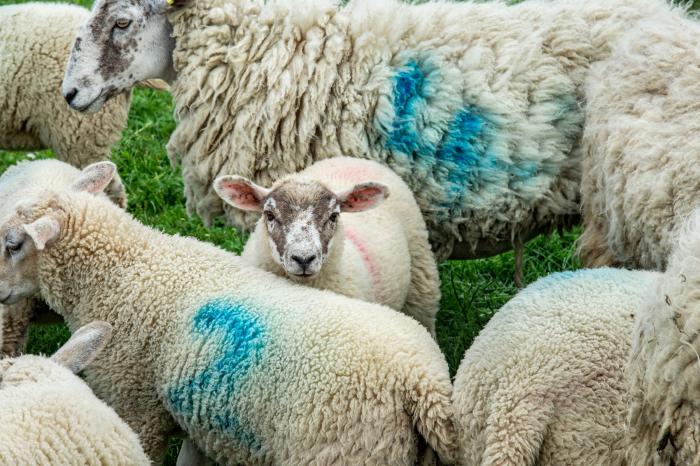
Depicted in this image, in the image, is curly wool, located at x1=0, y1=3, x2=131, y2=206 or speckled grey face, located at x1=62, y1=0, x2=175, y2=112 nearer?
speckled grey face, located at x1=62, y1=0, x2=175, y2=112

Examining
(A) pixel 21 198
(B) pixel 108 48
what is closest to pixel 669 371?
(A) pixel 21 198

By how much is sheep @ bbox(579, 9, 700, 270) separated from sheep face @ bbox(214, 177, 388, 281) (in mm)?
972

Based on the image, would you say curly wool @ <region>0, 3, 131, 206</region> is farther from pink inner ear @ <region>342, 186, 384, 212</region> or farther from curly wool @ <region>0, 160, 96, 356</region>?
pink inner ear @ <region>342, 186, 384, 212</region>

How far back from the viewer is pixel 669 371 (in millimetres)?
2826

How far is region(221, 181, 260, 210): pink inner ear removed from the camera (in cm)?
443

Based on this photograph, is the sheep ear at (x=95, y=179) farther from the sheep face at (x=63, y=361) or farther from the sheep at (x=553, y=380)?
the sheep at (x=553, y=380)

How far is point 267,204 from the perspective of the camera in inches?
167

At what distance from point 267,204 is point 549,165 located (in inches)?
57.4

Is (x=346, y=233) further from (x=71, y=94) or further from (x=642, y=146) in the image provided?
(x=71, y=94)

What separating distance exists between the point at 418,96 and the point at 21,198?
1801mm

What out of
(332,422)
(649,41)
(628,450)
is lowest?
(332,422)

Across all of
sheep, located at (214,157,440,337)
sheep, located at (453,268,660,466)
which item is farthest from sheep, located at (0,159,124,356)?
sheep, located at (453,268,660,466)

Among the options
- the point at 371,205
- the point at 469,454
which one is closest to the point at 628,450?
the point at 469,454

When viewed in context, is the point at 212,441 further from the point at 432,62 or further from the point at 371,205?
the point at 432,62
